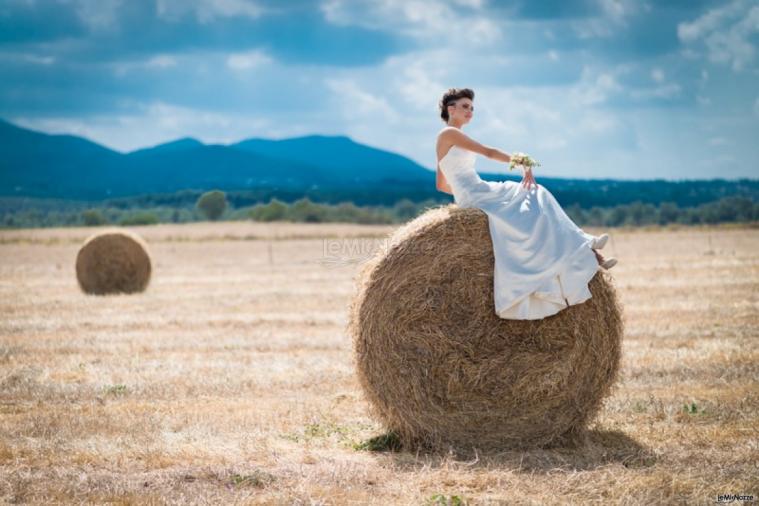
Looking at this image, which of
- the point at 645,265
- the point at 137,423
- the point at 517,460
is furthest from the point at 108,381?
the point at 645,265

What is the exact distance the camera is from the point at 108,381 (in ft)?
34.4

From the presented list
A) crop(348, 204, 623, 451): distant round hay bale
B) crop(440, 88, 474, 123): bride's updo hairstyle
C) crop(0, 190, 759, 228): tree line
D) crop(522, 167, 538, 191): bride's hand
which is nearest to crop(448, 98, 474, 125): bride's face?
crop(440, 88, 474, 123): bride's updo hairstyle

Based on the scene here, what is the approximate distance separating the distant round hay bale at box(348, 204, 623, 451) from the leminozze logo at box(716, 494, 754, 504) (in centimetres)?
176

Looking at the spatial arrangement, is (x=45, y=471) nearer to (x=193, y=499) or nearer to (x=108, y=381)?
(x=193, y=499)

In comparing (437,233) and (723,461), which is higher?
(437,233)

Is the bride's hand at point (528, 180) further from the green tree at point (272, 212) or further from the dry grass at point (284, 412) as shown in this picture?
the green tree at point (272, 212)

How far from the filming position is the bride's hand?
7.82 m

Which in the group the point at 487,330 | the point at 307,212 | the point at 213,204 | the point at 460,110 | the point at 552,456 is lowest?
the point at 552,456

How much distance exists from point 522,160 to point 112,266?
15423mm

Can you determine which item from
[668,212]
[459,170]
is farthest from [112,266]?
[668,212]

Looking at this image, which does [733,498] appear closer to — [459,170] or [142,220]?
[459,170]

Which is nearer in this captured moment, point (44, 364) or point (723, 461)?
point (723, 461)

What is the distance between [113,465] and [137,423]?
1.47m

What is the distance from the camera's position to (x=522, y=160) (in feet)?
25.8
